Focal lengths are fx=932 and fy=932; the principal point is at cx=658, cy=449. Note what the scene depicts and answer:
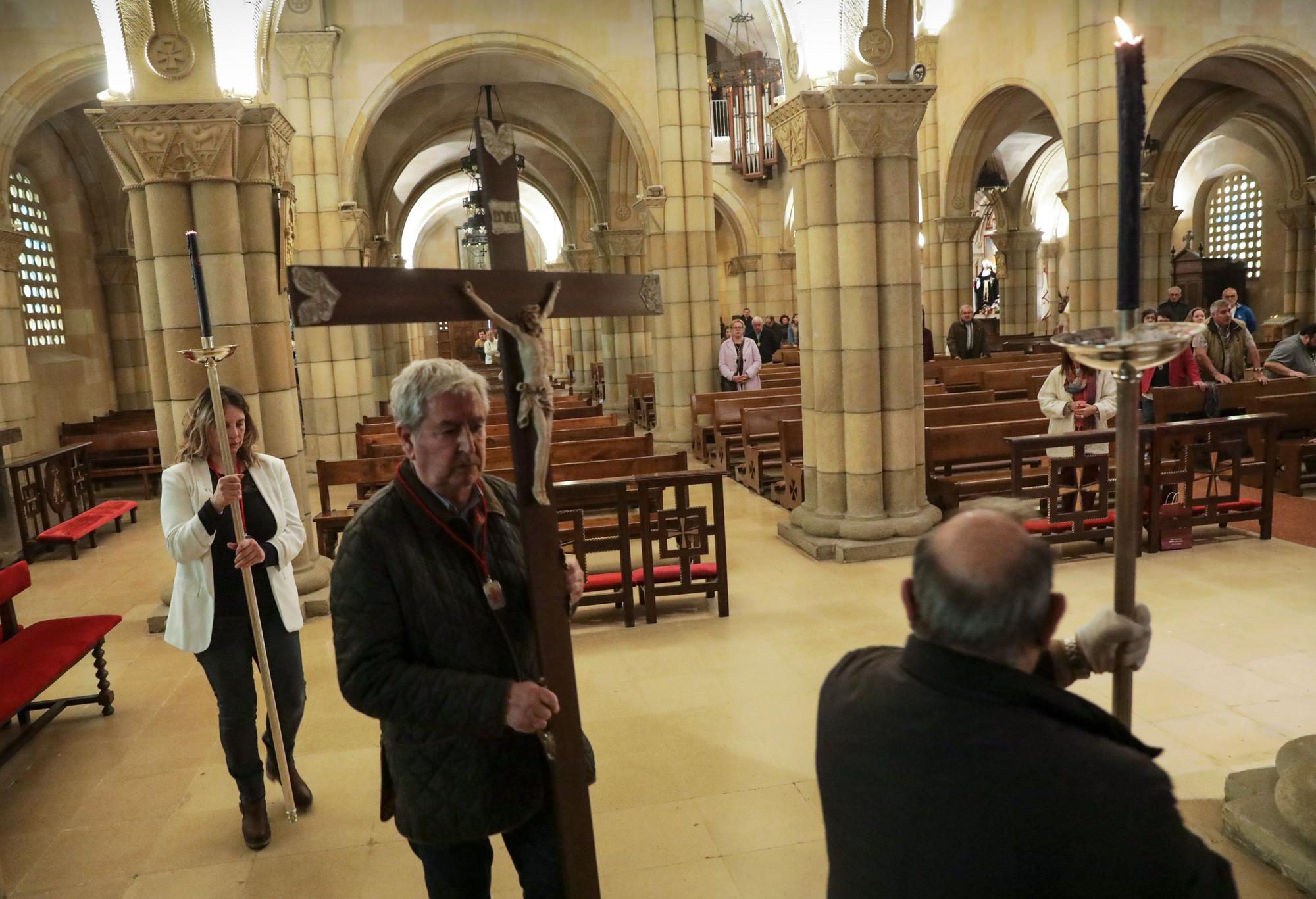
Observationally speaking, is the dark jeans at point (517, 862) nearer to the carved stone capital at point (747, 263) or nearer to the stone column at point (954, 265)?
the stone column at point (954, 265)

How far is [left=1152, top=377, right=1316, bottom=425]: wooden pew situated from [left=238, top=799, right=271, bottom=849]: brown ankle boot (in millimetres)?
8089

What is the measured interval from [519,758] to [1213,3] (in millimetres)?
15307

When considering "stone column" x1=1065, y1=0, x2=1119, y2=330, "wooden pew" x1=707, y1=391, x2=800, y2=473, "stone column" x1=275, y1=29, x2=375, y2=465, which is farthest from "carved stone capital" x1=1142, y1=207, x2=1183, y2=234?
"stone column" x1=275, y1=29, x2=375, y2=465

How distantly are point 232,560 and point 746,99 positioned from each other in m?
21.9

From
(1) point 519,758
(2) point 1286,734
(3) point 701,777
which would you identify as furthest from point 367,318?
(2) point 1286,734

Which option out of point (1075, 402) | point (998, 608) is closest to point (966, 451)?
point (1075, 402)

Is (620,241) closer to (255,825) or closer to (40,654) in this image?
(40,654)

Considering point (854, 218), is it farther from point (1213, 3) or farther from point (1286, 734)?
point (1213, 3)

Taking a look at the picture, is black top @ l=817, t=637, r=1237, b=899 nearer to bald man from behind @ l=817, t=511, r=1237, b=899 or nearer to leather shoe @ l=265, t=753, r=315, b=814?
bald man from behind @ l=817, t=511, r=1237, b=899

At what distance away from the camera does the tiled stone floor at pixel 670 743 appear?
130 inches

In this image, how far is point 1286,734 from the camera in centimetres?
393

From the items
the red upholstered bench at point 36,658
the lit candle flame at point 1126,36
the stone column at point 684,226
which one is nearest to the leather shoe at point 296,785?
the red upholstered bench at point 36,658

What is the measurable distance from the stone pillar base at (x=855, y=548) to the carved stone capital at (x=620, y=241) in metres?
11.9

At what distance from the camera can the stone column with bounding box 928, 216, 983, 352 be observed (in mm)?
16938
